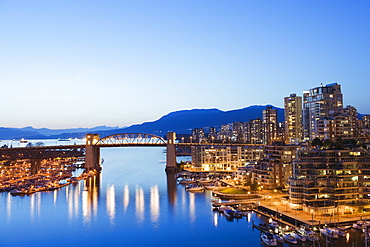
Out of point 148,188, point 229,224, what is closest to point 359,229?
point 229,224

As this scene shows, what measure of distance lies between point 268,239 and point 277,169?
493 inches

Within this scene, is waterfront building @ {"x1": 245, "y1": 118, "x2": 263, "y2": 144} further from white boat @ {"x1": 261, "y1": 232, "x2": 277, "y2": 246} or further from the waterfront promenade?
white boat @ {"x1": 261, "y1": 232, "x2": 277, "y2": 246}

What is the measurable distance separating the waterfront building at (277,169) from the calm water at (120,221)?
5.36m

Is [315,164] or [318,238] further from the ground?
[315,164]

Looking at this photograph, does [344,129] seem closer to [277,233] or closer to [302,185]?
[302,185]

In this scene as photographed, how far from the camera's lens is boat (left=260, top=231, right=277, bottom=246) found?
18727 mm

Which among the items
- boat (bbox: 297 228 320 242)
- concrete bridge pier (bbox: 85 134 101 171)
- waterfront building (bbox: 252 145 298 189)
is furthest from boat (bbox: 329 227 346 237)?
concrete bridge pier (bbox: 85 134 101 171)

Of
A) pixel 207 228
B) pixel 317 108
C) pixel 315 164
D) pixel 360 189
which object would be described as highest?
pixel 317 108

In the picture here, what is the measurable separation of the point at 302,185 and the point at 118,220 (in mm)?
13157

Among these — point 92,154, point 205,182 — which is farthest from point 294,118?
point 92,154

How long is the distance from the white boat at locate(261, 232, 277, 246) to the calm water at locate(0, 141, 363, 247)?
0.60 m

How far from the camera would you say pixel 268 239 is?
18953 mm

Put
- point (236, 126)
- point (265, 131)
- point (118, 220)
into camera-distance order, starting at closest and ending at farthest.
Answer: point (118, 220) → point (265, 131) → point (236, 126)

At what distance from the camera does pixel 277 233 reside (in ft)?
65.5
